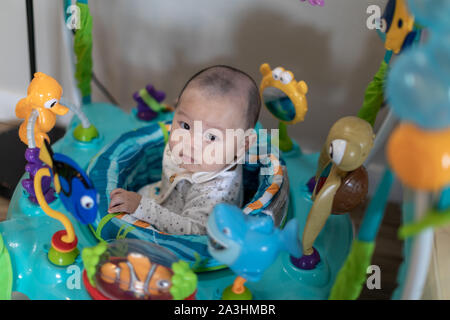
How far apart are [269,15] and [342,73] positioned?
29 centimetres

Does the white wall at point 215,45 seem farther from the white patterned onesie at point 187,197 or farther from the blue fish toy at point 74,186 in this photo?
the blue fish toy at point 74,186

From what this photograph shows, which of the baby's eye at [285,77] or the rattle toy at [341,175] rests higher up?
the baby's eye at [285,77]

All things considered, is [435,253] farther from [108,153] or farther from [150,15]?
[150,15]

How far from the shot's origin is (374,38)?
4.58ft

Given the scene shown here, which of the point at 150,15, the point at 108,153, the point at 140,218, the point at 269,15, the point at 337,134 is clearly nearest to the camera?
the point at 337,134

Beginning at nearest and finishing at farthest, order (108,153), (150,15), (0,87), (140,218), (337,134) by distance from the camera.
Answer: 1. (337,134)
2. (140,218)
3. (108,153)
4. (150,15)
5. (0,87)

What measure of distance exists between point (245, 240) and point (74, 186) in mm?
285

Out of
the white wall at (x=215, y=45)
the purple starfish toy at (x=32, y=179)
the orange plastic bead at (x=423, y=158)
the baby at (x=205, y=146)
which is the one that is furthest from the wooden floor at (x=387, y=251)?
the orange plastic bead at (x=423, y=158)

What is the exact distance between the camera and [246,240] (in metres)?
0.73

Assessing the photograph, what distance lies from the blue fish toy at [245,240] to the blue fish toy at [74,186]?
192mm

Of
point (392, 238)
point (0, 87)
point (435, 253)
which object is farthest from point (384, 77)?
point (0, 87)

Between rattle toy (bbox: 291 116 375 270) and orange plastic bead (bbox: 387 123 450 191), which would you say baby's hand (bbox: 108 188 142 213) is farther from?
orange plastic bead (bbox: 387 123 450 191)

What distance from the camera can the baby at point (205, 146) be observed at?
99 cm

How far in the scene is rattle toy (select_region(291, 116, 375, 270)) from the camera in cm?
82
